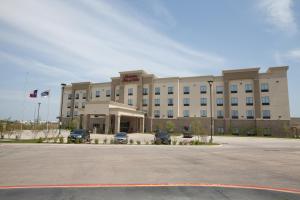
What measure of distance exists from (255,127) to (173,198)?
178 ft

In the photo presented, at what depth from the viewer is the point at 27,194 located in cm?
691

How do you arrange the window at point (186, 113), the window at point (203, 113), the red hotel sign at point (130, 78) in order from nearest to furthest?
1. the window at point (203, 113)
2. the window at point (186, 113)
3. the red hotel sign at point (130, 78)

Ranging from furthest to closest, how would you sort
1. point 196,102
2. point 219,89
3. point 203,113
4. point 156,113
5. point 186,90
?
point 156,113 < point 186,90 < point 196,102 < point 203,113 < point 219,89

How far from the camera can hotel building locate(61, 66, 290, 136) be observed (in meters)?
54.1

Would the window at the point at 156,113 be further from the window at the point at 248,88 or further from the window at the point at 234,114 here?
the window at the point at 248,88

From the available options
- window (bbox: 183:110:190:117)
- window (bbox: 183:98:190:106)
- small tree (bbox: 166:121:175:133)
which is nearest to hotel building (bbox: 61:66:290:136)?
window (bbox: 183:98:190:106)

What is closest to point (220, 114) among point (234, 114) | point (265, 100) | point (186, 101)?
point (234, 114)

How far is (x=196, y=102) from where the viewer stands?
6216 centimetres

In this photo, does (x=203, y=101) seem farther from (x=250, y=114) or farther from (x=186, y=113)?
(x=250, y=114)

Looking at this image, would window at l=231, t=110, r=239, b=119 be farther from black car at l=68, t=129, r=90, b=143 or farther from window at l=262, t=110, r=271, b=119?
black car at l=68, t=129, r=90, b=143

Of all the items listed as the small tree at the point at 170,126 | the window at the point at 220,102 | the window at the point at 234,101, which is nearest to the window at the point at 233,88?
the window at the point at 234,101

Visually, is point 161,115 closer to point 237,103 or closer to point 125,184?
point 237,103

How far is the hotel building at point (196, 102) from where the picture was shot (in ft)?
177

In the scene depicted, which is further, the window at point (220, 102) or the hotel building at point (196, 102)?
the window at point (220, 102)
